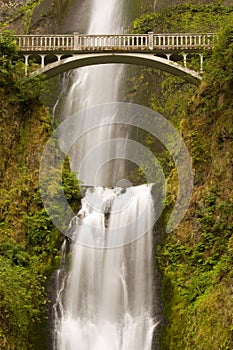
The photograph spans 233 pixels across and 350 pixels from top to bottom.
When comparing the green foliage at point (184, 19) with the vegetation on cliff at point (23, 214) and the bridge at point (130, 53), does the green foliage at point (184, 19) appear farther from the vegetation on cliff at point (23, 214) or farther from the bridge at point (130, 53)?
the vegetation on cliff at point (23, 214)

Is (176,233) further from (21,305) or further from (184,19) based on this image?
(184,19)

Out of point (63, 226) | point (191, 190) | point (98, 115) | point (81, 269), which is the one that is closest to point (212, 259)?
point (191, 190)

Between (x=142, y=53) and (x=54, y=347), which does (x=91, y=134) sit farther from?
(x=54, y=347)

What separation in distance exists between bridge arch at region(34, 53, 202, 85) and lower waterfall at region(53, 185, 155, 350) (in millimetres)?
4203

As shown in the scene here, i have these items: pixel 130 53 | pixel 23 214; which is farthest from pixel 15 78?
pixel 23 214

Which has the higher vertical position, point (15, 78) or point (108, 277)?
point (15, 78)

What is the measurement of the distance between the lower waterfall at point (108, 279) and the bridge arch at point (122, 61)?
420cm

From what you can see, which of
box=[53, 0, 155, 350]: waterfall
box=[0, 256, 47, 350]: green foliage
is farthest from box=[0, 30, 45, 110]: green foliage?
box=[0, 256, 47, 350]: green foliage

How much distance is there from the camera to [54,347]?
13.0 metres

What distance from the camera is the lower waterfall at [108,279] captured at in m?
13.2

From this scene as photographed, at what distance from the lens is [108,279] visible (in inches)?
574

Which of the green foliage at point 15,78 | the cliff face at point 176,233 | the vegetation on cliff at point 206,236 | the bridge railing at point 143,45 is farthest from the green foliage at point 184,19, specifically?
the green foliage at point 15,78

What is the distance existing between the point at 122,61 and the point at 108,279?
7.98 m

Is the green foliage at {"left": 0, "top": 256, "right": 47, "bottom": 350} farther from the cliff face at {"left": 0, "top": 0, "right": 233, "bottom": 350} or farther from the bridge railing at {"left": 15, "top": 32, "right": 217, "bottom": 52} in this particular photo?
the bridge railing at {"left": 15, "top": 32, "right": 217, "bottom": 52}
